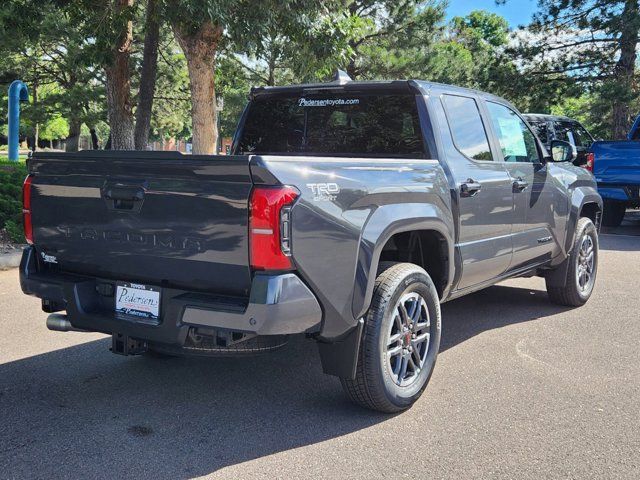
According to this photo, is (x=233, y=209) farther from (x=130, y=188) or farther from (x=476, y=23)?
(x=476, y=23)

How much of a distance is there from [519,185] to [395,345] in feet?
6.82

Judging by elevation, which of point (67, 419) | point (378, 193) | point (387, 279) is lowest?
point (67, 419)

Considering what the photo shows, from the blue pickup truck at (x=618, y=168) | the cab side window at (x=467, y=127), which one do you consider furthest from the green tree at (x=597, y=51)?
the cab side window at (x=467, y=127)

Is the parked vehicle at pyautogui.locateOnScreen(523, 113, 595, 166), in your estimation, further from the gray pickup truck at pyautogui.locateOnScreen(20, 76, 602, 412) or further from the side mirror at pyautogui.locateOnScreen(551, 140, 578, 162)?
the gray pickup truck at pyautogui.locateOnScreen(20, 76, 602, 412)

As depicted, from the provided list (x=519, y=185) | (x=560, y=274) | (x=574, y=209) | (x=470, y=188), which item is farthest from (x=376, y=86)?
(x=560, y=274)

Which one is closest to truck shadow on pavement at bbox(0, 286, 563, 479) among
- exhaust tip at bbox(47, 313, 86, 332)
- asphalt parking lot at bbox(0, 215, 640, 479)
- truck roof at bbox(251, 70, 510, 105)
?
asphalt parking lot at bbox(0, 215, 640, 479)

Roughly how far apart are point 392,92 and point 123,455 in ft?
9.70

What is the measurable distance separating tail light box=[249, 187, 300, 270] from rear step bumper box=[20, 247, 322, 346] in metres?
0.08

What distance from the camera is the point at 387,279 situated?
3.63m

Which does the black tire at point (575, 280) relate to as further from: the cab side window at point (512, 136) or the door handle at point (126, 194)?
the door handle at point (126, 194)

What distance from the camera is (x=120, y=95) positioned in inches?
Answer: 521

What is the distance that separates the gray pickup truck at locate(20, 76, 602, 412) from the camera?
304 cm

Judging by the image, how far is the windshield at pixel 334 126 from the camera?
179 inches

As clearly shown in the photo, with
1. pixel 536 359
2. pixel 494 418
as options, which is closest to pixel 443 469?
pixel 494 418
